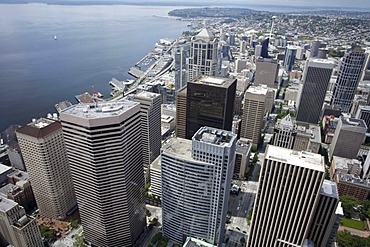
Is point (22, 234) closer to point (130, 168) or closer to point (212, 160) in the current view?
point (130, 168)

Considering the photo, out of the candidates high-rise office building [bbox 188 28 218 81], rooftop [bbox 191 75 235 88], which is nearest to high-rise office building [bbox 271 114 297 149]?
rooftop [bbox 191 75 235 88]

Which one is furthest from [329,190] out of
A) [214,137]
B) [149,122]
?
[149,122]

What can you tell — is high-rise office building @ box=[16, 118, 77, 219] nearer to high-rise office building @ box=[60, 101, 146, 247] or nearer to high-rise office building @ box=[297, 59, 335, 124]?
high-rise office building @ box=[60, 101, 146, 247]

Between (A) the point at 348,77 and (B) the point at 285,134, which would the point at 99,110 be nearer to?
(B) the point at 285,134

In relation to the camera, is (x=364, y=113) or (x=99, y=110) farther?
(x=364, y=113)

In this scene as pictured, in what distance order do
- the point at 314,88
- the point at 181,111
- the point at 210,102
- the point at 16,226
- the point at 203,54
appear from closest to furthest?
the point at 16,226 → the point at 210,102 → the point at 181,111 → the point at 203,54 → the point at 314,88

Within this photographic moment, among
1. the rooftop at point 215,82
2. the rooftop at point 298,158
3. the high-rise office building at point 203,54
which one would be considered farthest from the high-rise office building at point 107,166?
the high-rise office building at point 203,54

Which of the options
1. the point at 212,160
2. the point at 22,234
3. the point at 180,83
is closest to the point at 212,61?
the point at 180,83
